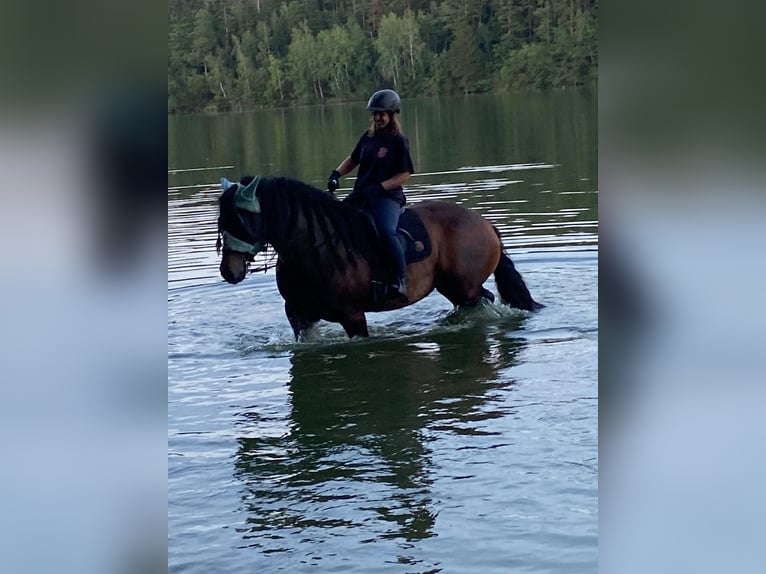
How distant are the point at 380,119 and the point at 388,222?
0.72 metres

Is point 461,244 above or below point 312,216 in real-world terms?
below

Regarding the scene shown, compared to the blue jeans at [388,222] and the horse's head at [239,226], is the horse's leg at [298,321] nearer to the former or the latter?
→ the horse's head at [239,226]

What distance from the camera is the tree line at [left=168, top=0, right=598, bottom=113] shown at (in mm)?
4641

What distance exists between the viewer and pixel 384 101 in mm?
6074

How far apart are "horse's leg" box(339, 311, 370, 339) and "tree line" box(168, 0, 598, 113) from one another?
1.61 meters

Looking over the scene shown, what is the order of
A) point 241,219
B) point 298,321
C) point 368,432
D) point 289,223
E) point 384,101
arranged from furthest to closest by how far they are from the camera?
point 298,321 → point 289,223 → point 384,101 → point 241,219 → point 368,432

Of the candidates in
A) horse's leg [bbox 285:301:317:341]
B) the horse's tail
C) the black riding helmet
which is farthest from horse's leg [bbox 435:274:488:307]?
the black riding helmet

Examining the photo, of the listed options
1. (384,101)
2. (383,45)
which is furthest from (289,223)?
(383,45)

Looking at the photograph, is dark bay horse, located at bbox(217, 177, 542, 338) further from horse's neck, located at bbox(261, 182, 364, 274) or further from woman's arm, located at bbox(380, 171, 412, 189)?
woman's arm, located at bbox(380, 171, 412, 189)

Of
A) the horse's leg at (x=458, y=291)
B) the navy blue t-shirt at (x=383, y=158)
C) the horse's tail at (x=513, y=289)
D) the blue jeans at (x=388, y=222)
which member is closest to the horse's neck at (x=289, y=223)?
the blue jeans at (x=388, y=222)

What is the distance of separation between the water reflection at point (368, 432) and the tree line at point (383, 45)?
1.75m

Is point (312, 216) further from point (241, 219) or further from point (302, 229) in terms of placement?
point (241, 219)
